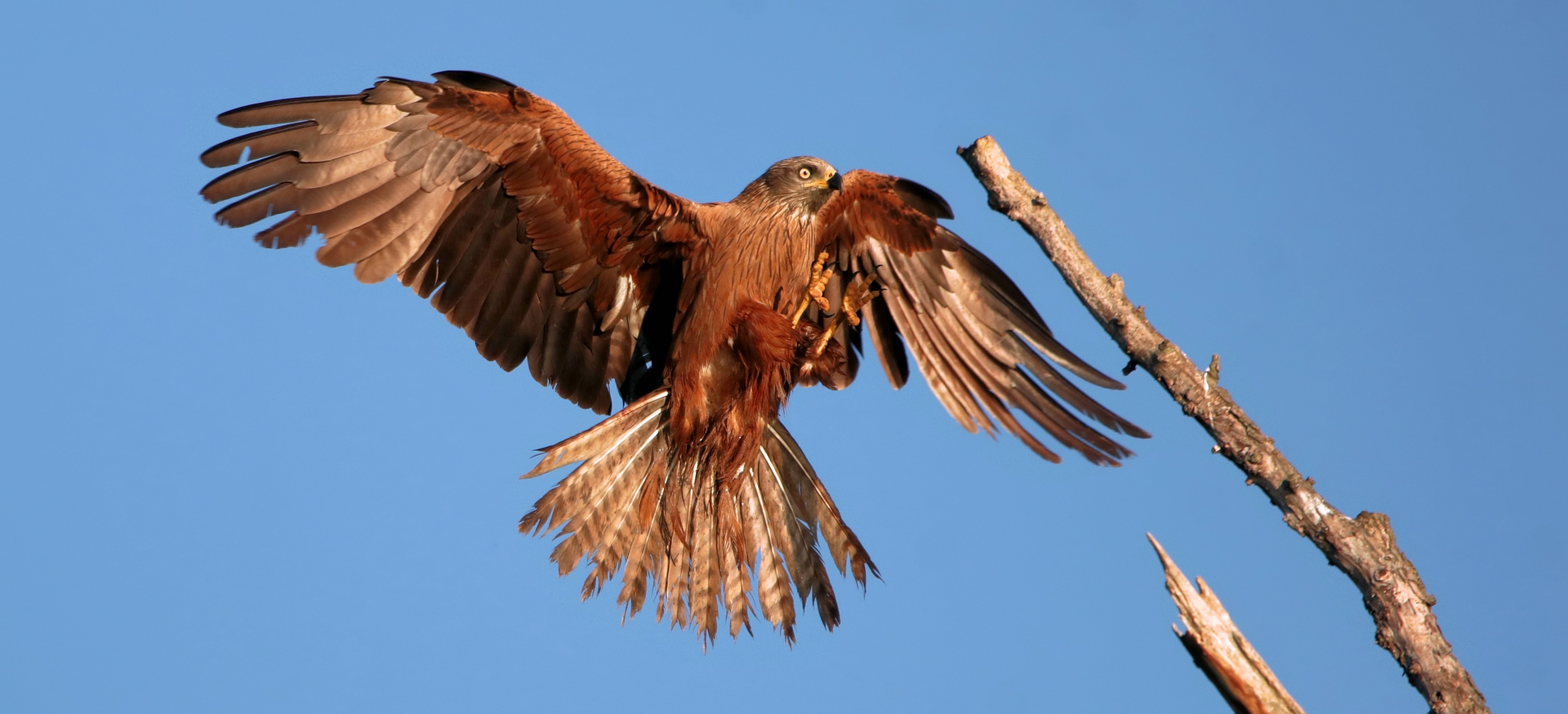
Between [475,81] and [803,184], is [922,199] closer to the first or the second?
[803,184]

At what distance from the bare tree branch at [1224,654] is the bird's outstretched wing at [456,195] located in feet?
7.53

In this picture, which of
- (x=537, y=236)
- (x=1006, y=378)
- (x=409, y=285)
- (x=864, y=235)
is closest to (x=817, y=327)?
(x=864, y=235)

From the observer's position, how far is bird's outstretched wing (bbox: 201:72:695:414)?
4.12m

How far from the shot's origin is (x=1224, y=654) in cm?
295

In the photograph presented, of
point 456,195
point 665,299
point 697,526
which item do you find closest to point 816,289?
point 665,299

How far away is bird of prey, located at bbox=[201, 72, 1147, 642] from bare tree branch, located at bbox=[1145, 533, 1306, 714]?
111 centimetres

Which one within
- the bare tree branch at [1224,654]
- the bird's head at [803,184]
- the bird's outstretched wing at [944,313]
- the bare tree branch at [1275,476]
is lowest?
the bare tree branch at [1224,654]

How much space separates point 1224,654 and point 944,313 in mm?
1911

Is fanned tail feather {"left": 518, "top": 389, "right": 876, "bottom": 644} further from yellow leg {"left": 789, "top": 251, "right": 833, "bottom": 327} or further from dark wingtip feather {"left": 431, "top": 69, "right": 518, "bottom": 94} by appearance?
dark wingtip feather {"left": 431, "top": 69, "right": 518, "bottom": 94}

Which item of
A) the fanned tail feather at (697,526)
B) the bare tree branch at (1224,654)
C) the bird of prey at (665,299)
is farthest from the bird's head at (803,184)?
the bare tree branch at (1224,654)

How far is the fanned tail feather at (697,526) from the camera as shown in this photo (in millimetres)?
4461

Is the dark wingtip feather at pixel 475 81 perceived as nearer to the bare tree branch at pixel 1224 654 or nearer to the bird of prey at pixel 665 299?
the bird of prey at pixel 665 299

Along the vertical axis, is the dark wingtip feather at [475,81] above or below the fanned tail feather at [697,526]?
above

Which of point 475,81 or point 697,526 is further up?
point 475,81
